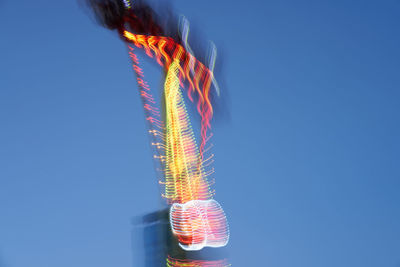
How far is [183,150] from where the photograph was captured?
11.9 meters

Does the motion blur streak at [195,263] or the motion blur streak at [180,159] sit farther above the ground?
the motion blur streak at [180,159]

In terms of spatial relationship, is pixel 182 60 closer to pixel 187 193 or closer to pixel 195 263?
pixel 187 193

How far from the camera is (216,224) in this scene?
11.7 meters

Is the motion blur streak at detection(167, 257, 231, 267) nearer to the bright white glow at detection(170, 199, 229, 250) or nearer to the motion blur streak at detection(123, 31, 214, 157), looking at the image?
the bright white glow at detection(170, 199, 229, 250)

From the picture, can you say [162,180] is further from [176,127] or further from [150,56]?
[150,56]

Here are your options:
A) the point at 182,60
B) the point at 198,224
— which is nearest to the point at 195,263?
the point at 198,224

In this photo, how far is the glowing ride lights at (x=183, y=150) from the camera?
37.4 ft

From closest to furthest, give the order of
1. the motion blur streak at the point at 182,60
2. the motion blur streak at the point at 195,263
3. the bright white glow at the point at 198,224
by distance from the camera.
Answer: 1. the bright white glow at the point at 198,224
2. the motion blur streak at the point at 195,263
3. the motion blur streak at the point at 182,60

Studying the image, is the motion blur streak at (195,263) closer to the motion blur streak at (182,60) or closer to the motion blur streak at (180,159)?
the motion blur streak at (180,159)

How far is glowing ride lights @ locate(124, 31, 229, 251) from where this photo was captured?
11406mm

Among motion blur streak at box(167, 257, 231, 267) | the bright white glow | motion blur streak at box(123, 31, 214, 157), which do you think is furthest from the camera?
motion blur streak at box(123, 31, 214, 157)

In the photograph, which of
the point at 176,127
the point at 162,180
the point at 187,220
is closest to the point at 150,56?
the point at 176,127

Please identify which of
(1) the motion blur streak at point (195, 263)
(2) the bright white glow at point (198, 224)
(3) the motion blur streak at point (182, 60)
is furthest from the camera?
(3) the motion blur streak at point (182, 60)

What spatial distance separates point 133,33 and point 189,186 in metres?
3.76
